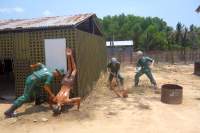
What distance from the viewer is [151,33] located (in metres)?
49.0

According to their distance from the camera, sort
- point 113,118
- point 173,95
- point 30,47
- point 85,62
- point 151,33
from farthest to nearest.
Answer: point 151,33 → point 85,62 → point 30,47 → point 173,95 → point 113,118

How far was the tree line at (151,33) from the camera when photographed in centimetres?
4666

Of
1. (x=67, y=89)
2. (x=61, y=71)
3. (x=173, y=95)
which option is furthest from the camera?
(x=173, y=95)

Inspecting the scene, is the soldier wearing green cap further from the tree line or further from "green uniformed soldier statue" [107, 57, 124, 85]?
the tree line

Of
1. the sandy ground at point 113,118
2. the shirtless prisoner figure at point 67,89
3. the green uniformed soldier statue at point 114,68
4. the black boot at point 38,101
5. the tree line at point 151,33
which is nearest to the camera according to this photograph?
the sandy ground at point 113,118

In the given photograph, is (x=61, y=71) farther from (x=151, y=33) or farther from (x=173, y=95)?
(x=151, y=33)

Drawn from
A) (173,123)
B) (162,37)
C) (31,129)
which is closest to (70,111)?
(31,129)

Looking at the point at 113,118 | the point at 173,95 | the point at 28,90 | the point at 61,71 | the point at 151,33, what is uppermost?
the point at 151,33

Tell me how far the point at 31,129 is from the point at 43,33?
12.0ft

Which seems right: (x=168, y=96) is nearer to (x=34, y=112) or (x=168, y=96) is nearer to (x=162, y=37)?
(x=34, y=112)

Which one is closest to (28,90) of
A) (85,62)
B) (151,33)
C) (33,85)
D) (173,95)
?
(33,85)

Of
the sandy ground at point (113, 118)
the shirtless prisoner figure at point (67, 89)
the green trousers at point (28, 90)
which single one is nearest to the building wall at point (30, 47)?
the shirtless prisoner figure at point (67, 89)

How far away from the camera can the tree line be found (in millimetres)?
46656

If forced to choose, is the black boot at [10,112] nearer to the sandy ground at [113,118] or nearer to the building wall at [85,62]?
the sandy ground at [113,118]
